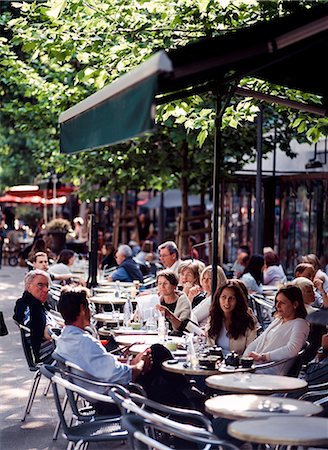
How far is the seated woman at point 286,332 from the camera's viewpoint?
8.34m

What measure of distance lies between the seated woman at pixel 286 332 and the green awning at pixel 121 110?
2370mm

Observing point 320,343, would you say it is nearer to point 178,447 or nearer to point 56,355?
point 178,447

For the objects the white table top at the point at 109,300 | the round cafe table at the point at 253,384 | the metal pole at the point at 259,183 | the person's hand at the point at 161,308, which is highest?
the metal pole at the point at 259,183

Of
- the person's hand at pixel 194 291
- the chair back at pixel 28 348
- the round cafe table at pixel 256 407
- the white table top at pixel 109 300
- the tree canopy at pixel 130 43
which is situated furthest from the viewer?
the white table top at pixel 109 300

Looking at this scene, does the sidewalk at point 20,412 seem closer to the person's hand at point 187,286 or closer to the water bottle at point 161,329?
the water bottle at point 161,329

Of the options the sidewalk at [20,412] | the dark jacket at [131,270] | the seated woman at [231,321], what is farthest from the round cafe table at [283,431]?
the dark jacket at [131,270]

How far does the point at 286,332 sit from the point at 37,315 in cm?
249

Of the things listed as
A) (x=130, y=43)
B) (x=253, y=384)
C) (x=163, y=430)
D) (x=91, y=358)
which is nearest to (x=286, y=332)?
(x=253, y=384)

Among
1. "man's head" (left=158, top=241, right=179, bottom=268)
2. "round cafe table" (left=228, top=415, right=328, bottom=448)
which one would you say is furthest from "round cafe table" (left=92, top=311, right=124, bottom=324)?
"round cafe table" (left=228, top=415, right=328, bottom=448)

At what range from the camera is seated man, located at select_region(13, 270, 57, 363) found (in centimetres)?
973

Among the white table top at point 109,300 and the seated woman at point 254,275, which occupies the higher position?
the seated woman at point 254,275

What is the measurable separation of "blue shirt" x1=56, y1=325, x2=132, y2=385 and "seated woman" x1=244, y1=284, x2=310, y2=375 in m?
1.34

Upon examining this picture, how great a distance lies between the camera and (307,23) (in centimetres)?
637

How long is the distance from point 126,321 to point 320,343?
2.08 metres
